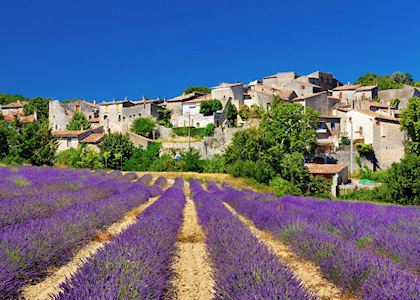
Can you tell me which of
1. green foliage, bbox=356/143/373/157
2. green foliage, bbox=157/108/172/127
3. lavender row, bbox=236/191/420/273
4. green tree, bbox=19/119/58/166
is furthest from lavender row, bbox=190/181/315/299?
green foliage, bbox=157/108/172/127

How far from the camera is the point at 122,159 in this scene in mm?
33250

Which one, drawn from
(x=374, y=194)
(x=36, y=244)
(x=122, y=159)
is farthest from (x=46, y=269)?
(x=122, y=159)

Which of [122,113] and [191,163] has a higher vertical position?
[122,113]

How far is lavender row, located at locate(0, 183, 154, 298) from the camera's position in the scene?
3268 millimetres

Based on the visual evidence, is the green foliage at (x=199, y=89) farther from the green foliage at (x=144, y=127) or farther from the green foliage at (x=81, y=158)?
the green foliage at (x=81, y=158)

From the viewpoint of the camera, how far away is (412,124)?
29.2 meters

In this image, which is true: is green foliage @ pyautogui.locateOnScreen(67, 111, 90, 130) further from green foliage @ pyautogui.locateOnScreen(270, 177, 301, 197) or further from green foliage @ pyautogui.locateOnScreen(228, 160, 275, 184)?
green foliage @ pyautogui.locateOnScreen(270, 177, 301, 197)

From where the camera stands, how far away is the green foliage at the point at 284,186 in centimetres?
2103

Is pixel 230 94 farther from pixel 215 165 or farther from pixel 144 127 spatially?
pixel 215 165

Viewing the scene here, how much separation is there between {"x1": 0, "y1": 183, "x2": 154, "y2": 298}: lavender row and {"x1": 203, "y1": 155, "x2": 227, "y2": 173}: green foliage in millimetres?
23133

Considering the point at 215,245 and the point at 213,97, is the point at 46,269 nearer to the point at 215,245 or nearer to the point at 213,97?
the point at 215,245

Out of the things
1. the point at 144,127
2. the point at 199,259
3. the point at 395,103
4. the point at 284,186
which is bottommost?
the point at 284,186

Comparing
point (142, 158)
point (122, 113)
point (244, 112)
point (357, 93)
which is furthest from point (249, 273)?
point (357, 93)

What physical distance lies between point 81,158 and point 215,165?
36.3ft
